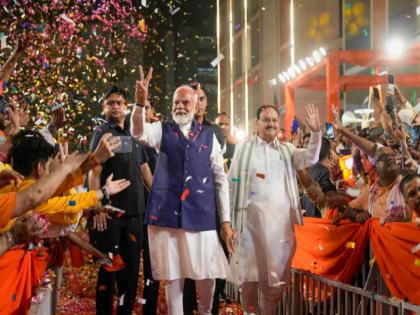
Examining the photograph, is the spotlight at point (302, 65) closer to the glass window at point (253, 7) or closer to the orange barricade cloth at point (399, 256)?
the glass window at point (253, 7)

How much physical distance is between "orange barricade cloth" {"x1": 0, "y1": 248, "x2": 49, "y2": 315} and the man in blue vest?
1306 millimetres

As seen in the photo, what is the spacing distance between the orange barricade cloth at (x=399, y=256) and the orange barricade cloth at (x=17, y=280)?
2.56 meters

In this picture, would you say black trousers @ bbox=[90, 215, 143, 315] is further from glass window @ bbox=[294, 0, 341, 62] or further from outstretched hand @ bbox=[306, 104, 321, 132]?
glass window @ bbox=[294, 0, 341, 62]

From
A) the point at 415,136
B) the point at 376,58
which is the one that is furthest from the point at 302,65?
the point at 415,136

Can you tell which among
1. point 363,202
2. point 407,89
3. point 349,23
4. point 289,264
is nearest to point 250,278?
point 289,264

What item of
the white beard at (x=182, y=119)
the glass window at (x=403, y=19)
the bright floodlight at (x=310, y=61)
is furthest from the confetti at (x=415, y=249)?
the bright floodlight at (x=310, y=61)

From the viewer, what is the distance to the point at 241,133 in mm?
29484

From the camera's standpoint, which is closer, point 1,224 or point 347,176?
point 1,224

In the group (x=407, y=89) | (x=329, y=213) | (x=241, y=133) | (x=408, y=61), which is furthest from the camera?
(x=241, y=133)

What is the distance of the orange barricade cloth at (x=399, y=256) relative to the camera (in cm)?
489

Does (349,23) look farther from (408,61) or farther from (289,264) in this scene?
(289,264)

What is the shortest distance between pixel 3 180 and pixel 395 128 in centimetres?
344

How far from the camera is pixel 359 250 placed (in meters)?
5.85

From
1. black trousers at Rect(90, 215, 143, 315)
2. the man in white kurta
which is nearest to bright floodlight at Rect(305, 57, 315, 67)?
the man in white kurta
